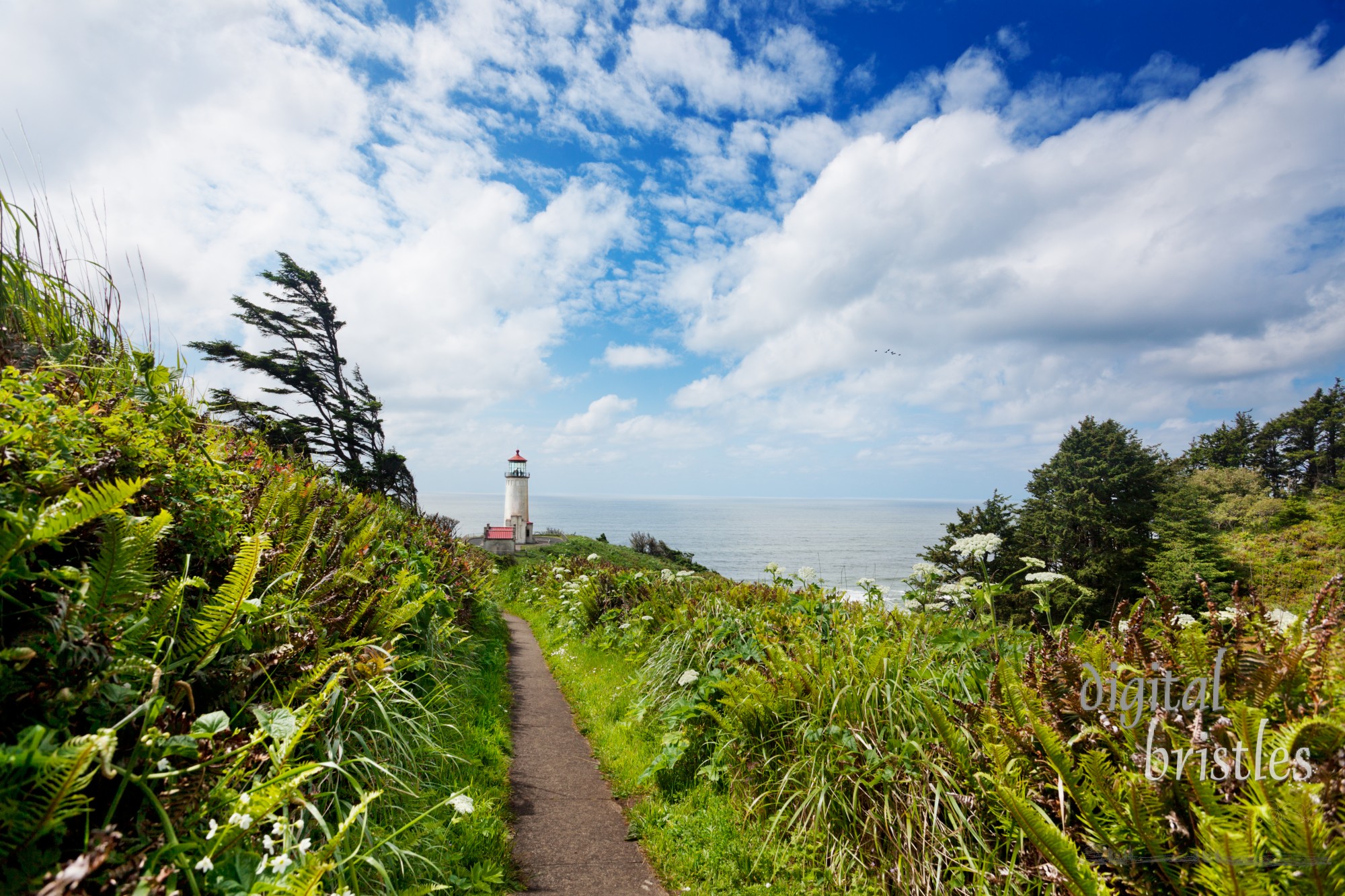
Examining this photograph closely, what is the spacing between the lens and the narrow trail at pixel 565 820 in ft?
10.2

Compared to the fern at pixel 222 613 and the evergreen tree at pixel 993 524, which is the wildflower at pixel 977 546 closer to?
the fern at pixel 222 613

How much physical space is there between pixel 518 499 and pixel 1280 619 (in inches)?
1364

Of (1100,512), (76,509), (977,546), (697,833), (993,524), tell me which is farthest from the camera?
(993,524)

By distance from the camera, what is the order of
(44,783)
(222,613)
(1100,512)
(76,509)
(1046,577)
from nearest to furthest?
1. (44,783)
2. (76,509)
3. (222,613)
4. (1046,577)
5. (1100,512)

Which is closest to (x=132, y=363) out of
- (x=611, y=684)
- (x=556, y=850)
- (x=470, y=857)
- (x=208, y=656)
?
(x=208, y=656)

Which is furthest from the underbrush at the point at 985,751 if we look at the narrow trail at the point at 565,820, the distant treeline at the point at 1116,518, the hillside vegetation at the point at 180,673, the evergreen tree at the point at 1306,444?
the evergreen tree at the point at 1306,444

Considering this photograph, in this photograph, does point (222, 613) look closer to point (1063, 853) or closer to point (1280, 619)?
point (1063, 853)

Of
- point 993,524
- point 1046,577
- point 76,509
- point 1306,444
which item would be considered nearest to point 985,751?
point 1046,577

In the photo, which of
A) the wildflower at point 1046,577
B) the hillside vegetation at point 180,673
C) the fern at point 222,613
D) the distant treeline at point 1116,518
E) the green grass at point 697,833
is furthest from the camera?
the distant treeline at point 1116,518

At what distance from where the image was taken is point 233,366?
13570 millimetres

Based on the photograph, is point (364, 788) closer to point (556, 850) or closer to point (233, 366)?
point (556, 850)

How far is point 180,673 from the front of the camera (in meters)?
2.09

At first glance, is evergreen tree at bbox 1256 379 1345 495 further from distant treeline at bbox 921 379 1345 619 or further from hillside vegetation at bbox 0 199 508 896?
hillside vegetation at bbox 0 199 508 896

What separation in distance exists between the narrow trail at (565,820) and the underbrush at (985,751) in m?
0.18
